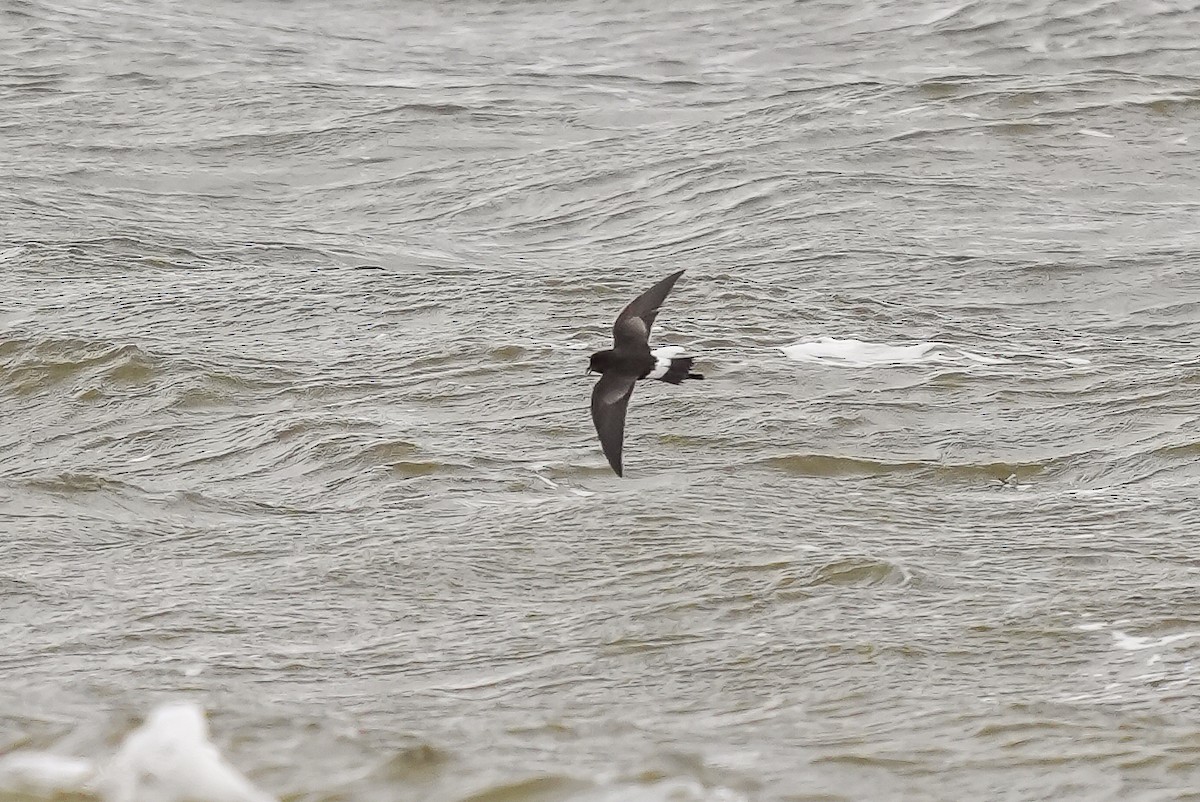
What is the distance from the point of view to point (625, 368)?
605 cm

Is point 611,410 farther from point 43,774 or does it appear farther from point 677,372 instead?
point 43,774

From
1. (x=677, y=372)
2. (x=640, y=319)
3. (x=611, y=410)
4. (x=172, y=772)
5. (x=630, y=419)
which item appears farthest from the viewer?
(x=630, y=419)

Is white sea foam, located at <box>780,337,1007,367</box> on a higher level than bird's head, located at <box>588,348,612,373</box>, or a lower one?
lower

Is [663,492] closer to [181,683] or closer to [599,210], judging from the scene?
[181,683]

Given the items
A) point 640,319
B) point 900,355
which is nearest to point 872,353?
point 900,355

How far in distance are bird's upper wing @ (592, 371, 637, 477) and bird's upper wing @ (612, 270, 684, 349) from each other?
0.62 feet

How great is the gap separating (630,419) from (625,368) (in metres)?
0.70

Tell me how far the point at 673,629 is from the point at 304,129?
7.05m

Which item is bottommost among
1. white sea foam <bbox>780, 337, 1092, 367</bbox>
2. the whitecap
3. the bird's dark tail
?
the whitecap

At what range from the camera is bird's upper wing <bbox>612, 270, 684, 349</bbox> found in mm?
6168

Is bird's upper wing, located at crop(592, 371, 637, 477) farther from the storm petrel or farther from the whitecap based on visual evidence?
the whitecap

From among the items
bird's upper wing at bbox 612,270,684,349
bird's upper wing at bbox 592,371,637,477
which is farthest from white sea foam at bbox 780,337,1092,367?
bird's upper wing at bbox 592,371,637,477

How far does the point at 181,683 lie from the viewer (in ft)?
14.9

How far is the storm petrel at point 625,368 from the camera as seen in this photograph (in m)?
5.83
